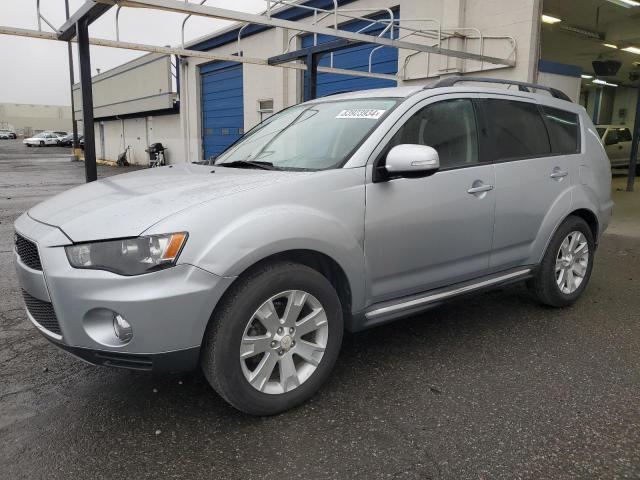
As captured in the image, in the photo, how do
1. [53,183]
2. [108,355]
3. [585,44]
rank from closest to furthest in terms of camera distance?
[108,355] → [53,183] → [585,44]

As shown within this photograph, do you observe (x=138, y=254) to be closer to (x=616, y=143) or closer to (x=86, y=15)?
(x=86, y=15)

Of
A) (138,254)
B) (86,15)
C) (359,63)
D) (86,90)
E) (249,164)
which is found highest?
(359,63)

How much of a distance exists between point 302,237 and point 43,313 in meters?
1.36

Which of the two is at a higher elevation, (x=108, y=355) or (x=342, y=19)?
(x=342, y=19)

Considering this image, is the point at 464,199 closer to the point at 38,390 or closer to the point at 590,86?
the point at 38,390

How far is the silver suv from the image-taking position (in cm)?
243

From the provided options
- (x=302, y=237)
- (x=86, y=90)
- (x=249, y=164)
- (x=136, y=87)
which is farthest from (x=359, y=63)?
(x=136, y=87)

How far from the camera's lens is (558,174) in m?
4.23

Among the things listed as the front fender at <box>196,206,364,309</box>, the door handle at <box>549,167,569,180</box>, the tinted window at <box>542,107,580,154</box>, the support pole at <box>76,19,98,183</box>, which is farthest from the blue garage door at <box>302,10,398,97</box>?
the front fender at <box>196,206,364,309</box>

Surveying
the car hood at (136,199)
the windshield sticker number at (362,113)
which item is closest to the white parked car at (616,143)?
the windshield sticker number at (362,113)

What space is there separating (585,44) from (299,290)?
18.9 metres

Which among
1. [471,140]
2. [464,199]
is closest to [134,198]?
[464,199]

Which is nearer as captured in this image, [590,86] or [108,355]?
[108,355]

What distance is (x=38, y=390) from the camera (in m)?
3.11
